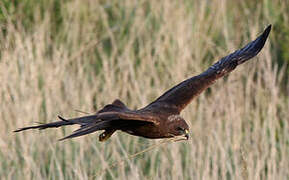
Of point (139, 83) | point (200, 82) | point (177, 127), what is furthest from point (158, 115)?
point (139, 83)

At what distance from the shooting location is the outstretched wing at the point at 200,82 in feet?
17.4

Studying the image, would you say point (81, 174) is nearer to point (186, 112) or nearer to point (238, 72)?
point (186, 112)

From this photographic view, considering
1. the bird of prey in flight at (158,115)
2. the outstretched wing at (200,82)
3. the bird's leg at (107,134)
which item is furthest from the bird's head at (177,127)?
the bird's leg at (107,134)

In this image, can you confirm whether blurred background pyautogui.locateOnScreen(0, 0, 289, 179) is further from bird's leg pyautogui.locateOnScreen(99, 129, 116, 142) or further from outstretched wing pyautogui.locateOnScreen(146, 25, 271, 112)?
outstretched wing pyautogui.locateOnScreen(146, 25, 271, 112)

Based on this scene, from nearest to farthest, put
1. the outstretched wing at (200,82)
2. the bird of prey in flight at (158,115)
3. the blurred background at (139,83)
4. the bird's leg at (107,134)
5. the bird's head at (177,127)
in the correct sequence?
the bird of prey in flight at (158,115), the bird's leg at (107,134), the bird's head at (177,127), the outstretched wing at (200,82), the blurred background at (139,83)

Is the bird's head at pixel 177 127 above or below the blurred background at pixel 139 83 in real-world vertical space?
below

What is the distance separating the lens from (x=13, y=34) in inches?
266

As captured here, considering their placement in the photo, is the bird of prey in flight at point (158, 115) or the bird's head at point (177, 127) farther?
the bird's head at point (177, 127)

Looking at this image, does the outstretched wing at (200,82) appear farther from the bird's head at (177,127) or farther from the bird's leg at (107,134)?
the bird's leg at (107,134)

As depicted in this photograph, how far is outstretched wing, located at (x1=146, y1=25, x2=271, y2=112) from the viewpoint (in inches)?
209

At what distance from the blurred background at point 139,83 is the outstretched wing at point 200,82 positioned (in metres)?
0.39

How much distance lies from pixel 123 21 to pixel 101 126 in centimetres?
342

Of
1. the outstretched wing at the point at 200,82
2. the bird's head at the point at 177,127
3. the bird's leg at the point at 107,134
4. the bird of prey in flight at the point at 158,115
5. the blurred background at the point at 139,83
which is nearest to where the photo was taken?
the bird of prey in flight at the point at 158,115

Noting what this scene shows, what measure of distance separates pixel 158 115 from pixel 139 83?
1.96 metres
